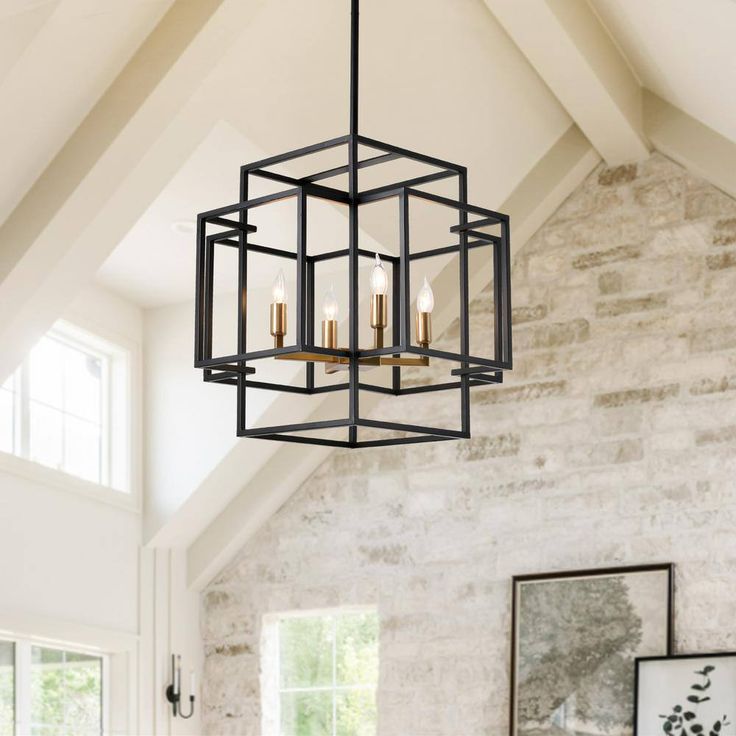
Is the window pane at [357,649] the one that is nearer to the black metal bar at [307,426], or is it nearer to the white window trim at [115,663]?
the white window trim at [115,663]

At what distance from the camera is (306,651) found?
672 cm

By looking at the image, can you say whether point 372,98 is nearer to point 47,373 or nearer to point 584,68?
point 584,68

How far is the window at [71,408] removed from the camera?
5.92 m

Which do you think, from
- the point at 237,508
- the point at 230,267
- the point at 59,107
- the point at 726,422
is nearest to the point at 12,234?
the point at 59,107

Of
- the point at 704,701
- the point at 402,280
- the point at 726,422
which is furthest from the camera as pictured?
the point at 726,422

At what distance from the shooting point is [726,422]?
227 inches

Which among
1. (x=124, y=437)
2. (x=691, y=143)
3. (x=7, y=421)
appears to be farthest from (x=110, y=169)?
(x=691, y=143)

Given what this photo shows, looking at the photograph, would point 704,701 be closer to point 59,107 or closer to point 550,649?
point 550,649

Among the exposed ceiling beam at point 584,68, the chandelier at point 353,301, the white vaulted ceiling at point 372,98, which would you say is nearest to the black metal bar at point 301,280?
the chandelier at point 353,301

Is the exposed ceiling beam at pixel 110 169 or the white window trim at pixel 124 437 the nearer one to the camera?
the exposed ceiling beam at pixel 110 169

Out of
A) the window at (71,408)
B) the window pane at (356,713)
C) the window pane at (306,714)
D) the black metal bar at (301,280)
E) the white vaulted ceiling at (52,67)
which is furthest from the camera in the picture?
the window pane at (306,714)

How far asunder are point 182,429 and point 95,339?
2.00ft

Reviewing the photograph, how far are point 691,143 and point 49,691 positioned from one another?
12.2 feet

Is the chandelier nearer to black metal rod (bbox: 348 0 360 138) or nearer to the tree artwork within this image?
black metal rod (bbox: 348 0 360 138)
